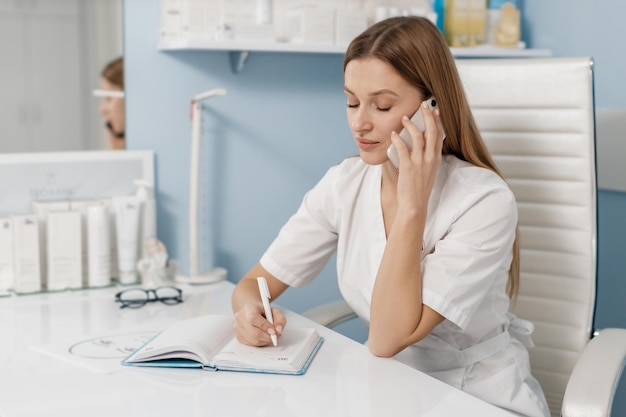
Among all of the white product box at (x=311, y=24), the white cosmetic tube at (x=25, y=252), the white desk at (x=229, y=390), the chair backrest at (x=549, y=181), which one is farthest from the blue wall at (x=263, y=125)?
the white desk at (x=229, y=390)

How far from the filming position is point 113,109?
211 cm

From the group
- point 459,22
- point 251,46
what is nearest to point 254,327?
point 251,46

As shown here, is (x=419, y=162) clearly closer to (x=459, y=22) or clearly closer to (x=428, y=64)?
(x=428, y=64)

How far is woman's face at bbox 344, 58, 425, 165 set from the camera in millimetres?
1508

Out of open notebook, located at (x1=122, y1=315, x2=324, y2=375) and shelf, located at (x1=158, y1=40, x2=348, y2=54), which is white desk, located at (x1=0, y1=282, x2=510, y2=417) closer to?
open notebook, located at (x1=122, y1=315, x2=324, y2=375)

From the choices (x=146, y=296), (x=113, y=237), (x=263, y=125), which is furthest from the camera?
(x=263, y=125)

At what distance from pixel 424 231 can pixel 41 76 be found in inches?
42.0

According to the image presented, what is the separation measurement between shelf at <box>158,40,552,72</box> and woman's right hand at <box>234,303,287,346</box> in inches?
30.0

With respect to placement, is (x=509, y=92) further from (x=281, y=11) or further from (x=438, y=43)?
(x=281, y=11)

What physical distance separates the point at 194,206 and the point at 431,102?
0.82m

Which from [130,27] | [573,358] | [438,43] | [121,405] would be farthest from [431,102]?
[130,27]

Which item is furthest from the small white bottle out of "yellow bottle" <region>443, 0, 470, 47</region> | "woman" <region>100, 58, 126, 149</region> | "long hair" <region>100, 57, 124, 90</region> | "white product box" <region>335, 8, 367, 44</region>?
"yellow bottle" <region>443, 0, 470, 47</region>

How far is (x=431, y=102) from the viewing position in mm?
1529

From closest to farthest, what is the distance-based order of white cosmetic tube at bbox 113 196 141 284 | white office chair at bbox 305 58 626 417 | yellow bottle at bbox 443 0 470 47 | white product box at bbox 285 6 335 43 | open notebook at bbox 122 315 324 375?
1. open notebook at bbox 122 315 324 375
2. white office chair at bbox 305 58 626 417
3. white cosmetic tube at bbox 113 196 141 284
4. white product box at bbox 285 6 335 43
5. yellow bottle at bbox 443 0 470 47
